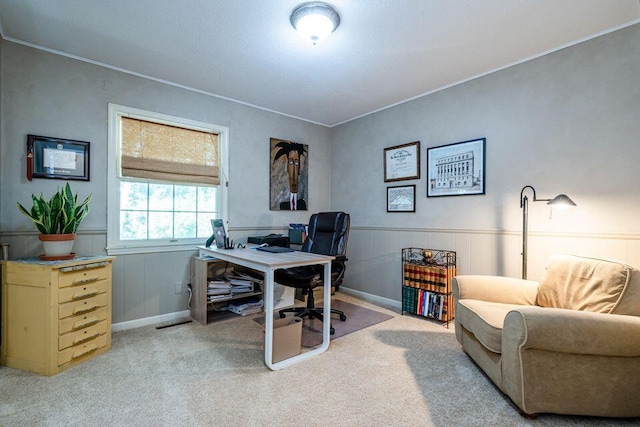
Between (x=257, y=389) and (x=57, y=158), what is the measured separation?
8.17 feet

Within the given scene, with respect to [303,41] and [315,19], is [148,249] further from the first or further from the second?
[315,19]

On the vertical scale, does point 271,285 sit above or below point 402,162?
below

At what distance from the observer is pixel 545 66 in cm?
255

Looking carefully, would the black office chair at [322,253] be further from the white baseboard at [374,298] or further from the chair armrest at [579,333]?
the chair armrest at [579,333]

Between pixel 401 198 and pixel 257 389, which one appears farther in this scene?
pixel 401 198

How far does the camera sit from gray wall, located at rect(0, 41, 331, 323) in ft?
7.86

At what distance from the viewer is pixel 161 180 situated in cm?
309

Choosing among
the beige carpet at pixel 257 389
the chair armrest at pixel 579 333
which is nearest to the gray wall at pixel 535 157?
the chair armrest at pixel 579 333

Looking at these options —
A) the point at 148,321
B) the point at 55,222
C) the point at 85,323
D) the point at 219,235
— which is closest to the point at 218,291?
the point at 219,235

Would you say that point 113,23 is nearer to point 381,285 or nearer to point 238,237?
point 238,237

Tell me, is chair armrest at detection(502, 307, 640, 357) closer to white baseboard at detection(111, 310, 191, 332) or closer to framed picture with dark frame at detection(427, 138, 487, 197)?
framed picture with dark frame at detection(427, 138, 487, 197)

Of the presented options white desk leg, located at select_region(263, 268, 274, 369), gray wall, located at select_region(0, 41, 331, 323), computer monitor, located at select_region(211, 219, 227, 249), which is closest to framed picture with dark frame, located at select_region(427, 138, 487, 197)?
gray wall, located at select_region(0, 41, 331, 323)

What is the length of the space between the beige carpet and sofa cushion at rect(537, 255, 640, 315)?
591 mm

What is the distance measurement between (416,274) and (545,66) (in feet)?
7.14
